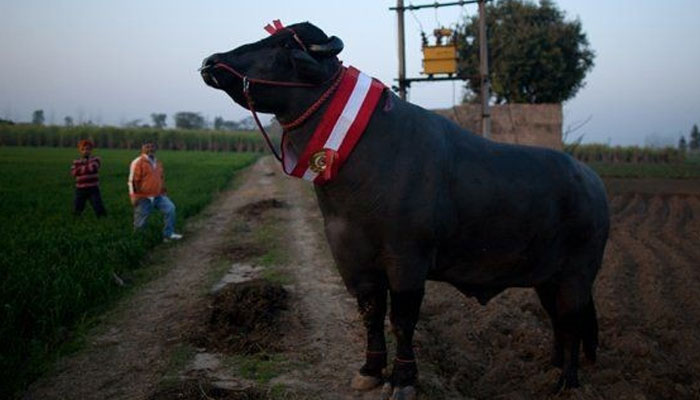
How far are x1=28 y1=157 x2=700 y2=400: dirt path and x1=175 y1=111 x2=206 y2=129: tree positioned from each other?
10676 cm

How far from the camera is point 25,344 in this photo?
16.4 feet

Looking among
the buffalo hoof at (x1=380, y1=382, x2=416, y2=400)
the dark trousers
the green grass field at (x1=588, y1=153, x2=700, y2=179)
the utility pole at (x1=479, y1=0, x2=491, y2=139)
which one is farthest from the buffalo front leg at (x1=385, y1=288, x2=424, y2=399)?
the green grass field at (x1=588, y1=153, x2=700, y2=179)

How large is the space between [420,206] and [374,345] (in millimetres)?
1207

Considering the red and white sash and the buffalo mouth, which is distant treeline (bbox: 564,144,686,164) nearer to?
the red and white sash

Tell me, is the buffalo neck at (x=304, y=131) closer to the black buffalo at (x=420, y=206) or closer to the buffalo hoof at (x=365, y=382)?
the black buffalo at (x=420, y=206)

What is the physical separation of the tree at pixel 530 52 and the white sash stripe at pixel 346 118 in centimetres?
2700

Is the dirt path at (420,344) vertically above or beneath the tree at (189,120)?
beneath

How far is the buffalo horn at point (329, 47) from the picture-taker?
10.8 feet

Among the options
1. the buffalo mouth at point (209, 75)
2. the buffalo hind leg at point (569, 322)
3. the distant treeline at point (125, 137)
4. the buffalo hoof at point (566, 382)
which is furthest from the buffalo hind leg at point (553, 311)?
the distant treeline at point (125, 137)

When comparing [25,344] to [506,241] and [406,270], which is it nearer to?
[406,270]

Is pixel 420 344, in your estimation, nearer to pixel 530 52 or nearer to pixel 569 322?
pixel 569 322

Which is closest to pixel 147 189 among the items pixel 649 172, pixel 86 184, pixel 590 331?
pixel 86 184

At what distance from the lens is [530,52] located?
29.8 meters

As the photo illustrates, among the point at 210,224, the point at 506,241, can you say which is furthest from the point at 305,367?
the point at 210,224
